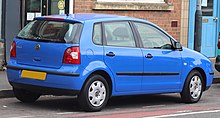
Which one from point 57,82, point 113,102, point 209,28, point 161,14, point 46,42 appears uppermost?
point 161,14

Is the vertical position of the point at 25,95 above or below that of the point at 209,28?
below

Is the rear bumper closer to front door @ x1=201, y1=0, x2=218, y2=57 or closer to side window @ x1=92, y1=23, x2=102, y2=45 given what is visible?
side window @ x1=92, y1=23, x2=102, y2=45

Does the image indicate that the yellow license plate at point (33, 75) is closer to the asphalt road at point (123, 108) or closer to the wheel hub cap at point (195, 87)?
the asphalt road at point (123, 108)

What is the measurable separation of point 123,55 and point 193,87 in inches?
75.3

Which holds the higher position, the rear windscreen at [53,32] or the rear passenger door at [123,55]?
the rear windscreen at [53,32]

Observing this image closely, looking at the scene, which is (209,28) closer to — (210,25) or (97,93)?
(210,25)

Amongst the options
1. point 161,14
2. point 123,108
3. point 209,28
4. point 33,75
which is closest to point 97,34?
point 33,75

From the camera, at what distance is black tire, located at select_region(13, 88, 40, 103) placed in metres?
9.29

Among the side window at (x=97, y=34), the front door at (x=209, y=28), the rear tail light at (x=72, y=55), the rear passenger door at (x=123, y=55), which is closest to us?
the rear tail light at (x=72, y=55)

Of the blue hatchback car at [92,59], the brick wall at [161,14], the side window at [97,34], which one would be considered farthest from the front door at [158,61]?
the brick wall at [161,14]

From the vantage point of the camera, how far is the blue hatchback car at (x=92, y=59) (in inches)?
328

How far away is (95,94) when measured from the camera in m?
8.55

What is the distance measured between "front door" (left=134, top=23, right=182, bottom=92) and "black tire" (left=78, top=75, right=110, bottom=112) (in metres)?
0.86

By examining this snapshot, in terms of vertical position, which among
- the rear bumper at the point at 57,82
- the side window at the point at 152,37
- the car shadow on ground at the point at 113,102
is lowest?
the car shadow on ground at the point at 113,102
